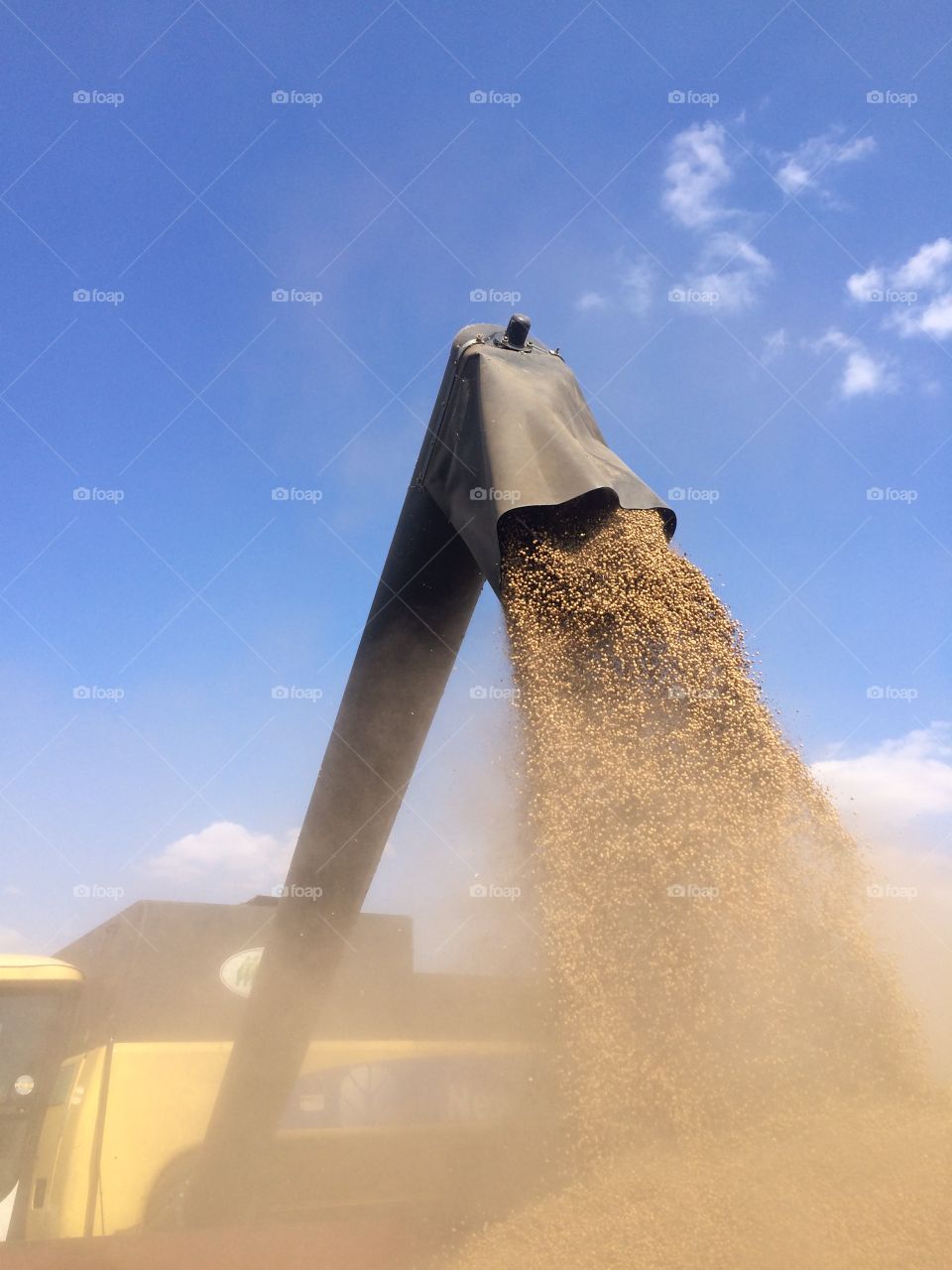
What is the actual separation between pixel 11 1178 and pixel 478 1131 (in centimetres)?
207

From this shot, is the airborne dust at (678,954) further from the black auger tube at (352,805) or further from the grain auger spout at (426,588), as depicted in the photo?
the black auger tube at (352,805)

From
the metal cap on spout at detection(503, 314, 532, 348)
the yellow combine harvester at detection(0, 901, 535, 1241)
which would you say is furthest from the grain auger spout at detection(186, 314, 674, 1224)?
the yellow combine harvester at detection(0, 901, 535, 1241)

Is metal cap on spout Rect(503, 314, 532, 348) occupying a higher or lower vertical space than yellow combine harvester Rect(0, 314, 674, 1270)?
higher

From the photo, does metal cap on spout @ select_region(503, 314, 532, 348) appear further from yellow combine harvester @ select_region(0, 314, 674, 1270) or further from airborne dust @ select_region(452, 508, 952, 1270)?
airborne dust @ select_region(452, 508, 952, 1270)

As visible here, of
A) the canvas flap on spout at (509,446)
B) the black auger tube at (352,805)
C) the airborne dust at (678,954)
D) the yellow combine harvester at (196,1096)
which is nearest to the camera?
the airborne dust at (678,954)

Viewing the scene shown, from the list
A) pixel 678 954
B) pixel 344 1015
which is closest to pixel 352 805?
pixel 678 954

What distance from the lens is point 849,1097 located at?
2.24 m

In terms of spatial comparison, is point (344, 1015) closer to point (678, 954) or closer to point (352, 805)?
point (352, 805)

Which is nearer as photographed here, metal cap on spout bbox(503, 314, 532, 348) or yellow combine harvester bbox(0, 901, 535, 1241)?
metal cap on spout bbox(503, 314, 532, 348)

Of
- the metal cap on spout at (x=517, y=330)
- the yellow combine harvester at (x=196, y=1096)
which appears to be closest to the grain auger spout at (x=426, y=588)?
the metal cap on spout at (x=517, y=330)

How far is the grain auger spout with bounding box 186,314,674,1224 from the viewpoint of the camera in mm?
2457

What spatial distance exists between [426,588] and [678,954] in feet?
4.22

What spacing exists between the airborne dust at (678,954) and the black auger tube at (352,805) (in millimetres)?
394

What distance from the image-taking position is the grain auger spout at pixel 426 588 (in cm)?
246
